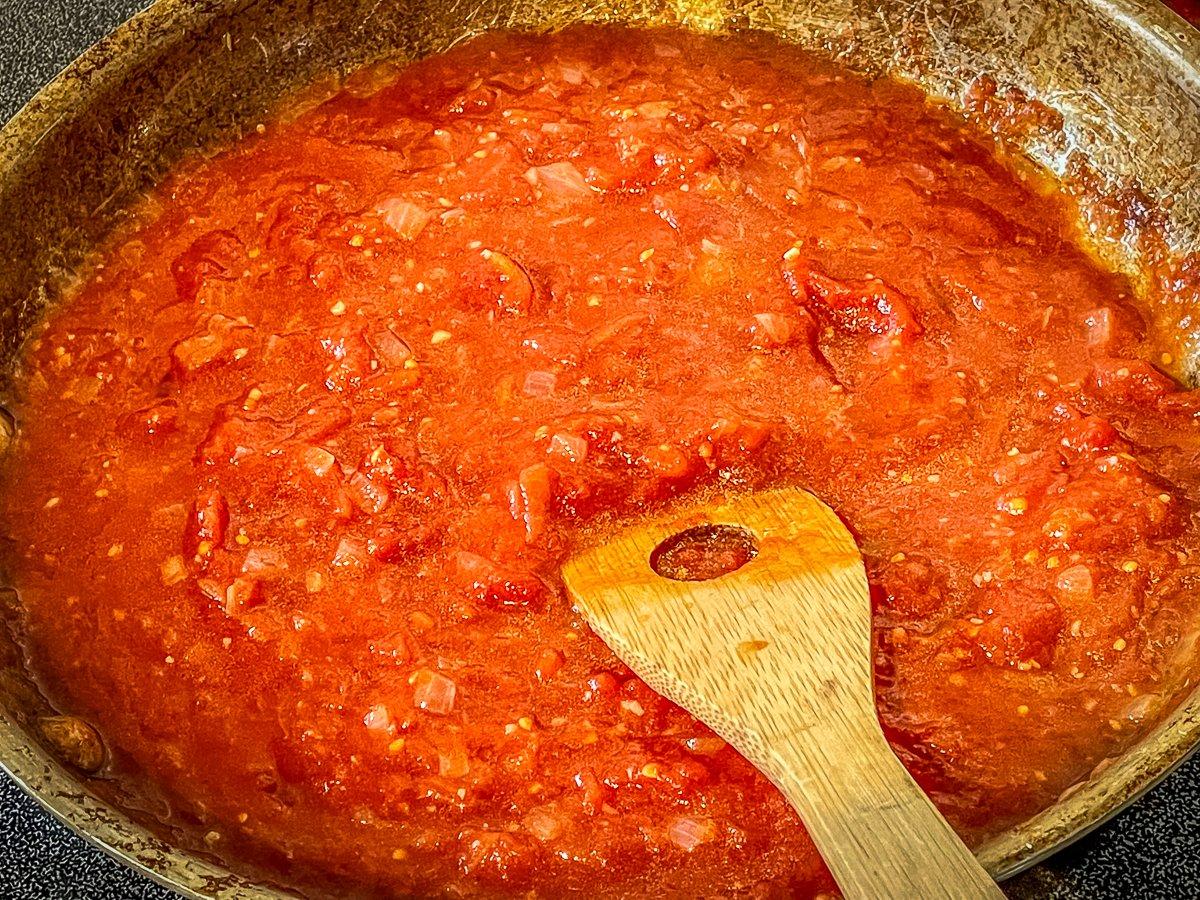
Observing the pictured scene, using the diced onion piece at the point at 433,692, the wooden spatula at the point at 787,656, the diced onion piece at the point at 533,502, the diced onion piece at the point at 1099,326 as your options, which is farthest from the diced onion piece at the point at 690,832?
the diced onion piece at the point at 1099,326

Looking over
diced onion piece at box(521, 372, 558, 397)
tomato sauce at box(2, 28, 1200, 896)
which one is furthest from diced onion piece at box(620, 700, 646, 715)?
diced onion piece at box(521, 372, 558, 397)

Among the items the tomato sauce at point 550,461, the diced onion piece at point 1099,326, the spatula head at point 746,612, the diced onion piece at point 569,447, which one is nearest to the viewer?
the spatula head at point 746,612

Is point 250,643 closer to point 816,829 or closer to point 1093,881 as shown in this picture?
point 816,829

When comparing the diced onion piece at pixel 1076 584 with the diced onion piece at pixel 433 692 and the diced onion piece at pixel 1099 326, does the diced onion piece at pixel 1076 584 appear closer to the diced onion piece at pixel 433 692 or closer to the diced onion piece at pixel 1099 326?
the diced onion piece at pixel 1099 326

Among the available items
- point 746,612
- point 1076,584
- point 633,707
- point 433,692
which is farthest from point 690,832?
point 1076,584

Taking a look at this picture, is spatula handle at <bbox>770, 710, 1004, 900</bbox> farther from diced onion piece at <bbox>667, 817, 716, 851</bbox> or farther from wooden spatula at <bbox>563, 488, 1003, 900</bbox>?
diced onion piece at <bbox>667, 817, 716, 851</bbox>

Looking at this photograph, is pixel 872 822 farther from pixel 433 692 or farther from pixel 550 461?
pixel 550 461
